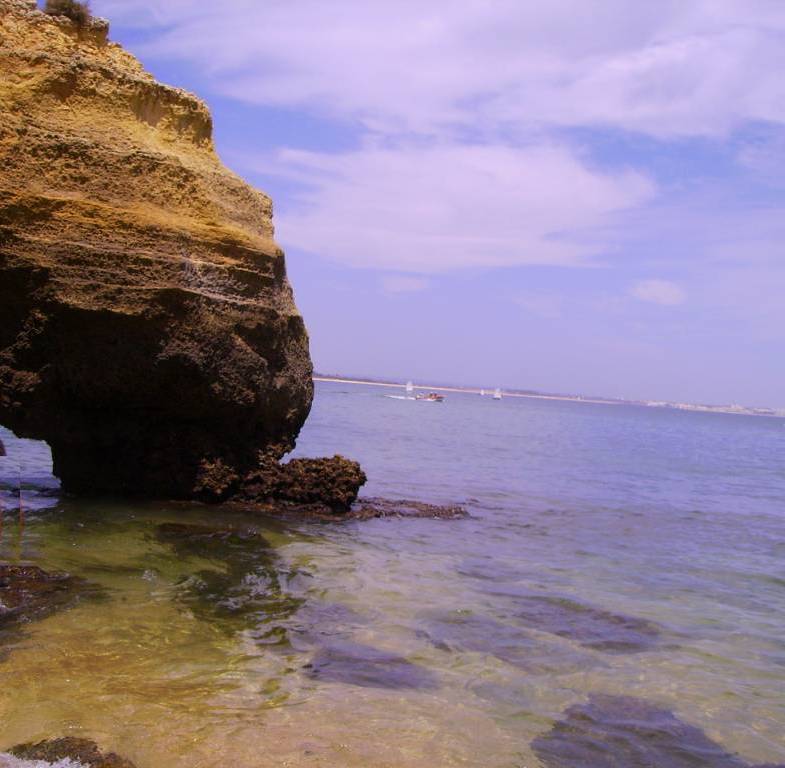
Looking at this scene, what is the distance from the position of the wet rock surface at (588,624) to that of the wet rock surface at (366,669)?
6.29 ft

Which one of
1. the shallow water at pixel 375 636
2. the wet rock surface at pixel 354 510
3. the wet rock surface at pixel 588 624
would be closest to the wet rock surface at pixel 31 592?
the shallow water at pixel 375 636

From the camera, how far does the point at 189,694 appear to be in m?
5.49

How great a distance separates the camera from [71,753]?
447 cm

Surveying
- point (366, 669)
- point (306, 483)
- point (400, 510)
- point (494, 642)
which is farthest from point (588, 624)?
point (400, 510)

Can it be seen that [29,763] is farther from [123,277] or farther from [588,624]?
[123,277]

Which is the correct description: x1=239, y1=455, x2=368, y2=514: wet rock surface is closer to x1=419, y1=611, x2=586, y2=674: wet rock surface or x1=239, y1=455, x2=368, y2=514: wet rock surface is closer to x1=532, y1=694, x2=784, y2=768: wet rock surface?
x1=419, y1=611, x2=586, y2=674: wet rock surface

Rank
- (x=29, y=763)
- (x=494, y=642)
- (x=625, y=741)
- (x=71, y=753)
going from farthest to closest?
(x=494, y=642), (x=625, y=741), (x=71, y=753), (x=29, y=763)

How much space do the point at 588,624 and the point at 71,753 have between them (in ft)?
17.4

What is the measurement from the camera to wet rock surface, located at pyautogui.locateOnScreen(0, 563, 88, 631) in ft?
21.6

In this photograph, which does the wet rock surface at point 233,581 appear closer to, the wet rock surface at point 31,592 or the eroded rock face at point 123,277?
the wet rock surface at point 31,592

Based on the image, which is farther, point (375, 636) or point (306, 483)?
point (306, 483)

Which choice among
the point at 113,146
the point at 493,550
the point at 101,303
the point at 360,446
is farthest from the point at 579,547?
the point at 360,446

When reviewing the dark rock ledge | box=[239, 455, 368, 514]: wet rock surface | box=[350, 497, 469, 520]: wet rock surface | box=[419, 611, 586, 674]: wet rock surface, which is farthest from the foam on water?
box=[350, 497, 469, 520]: wet rock surface

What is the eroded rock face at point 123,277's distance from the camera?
32.1 feet
